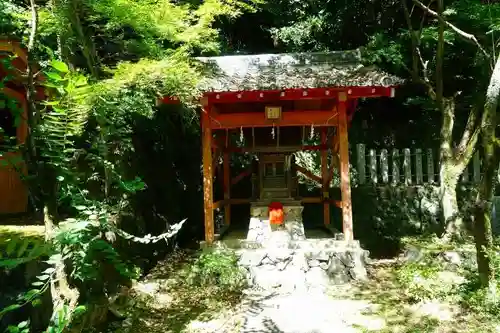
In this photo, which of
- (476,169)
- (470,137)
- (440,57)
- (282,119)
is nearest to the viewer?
(282,119)

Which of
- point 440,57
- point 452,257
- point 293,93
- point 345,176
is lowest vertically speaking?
point 452,257

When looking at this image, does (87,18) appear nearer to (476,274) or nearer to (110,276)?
(110,276)

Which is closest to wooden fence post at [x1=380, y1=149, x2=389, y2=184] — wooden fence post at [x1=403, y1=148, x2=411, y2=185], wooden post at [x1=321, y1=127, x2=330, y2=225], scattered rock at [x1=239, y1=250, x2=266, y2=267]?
wooden fence post at [x1=403, y1=148, x2=411, y2=185]

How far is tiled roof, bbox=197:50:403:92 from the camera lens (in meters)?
6.98

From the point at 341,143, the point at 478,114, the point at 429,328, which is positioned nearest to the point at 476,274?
the point at 429,328

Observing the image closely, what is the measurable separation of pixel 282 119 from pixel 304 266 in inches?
114

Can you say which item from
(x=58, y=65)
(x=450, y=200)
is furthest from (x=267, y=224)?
(x=58, y=65)

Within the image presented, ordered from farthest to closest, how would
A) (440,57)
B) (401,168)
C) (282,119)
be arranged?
1. (401,168)
2. (440,57)
3. (282,119)

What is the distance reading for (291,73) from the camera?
24.8 feet

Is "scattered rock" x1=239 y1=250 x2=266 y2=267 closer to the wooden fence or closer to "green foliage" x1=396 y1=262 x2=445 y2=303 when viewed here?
"green foliage" x1=396 y1=262 x2=445 y2=303

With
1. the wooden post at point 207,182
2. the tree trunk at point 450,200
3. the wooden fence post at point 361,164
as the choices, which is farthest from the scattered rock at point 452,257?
the wooden post at point 207,182

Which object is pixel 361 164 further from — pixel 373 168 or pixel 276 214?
pixel 276 214

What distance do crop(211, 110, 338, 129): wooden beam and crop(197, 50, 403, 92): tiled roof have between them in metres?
0.77

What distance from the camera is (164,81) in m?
5.98
